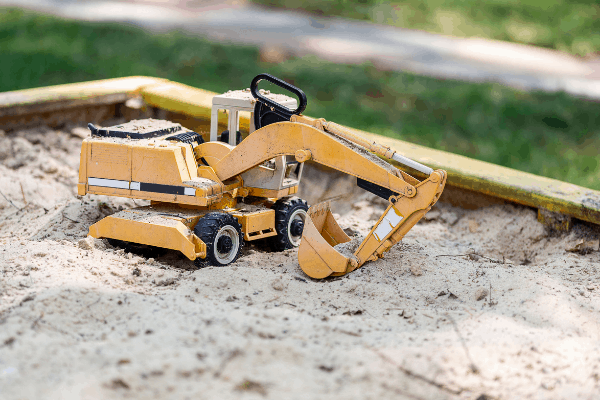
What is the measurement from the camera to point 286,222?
470cm

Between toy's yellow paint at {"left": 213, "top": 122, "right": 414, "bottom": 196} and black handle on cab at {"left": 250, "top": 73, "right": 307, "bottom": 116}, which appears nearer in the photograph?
toy's yellow paint at {"left": 213, "top": 122, "right": 414, "bottom": 196}

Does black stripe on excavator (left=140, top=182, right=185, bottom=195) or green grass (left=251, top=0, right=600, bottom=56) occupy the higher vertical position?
green grass (left=251, top=0, right=600, bottom=56)

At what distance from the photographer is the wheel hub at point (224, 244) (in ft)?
14.0

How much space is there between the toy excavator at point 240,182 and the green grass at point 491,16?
8.64m

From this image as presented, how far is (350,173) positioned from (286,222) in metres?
0.76

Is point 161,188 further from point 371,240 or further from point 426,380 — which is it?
point 426,380

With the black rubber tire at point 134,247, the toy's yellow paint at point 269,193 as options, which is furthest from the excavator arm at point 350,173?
the black rubber tire at point 134,247

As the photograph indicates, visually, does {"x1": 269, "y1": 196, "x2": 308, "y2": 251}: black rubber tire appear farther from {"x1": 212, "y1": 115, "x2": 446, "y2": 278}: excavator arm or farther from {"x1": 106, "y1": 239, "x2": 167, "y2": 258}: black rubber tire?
{"x1": 106, "y1": 239, "x2": 167, "y2": 258}: black rubber tire

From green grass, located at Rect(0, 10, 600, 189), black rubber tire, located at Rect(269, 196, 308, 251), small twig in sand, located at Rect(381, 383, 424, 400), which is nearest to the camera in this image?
small twig in sand, located at Rect(381, 383, 424, 400)

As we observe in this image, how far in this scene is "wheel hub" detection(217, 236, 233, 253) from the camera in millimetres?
4266

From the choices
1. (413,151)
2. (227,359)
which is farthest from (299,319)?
(413,151)

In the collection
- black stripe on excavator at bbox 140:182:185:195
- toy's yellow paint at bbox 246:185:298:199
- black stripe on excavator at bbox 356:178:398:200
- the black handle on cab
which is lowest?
toy's yellow paint at bbox 246:185:298:199

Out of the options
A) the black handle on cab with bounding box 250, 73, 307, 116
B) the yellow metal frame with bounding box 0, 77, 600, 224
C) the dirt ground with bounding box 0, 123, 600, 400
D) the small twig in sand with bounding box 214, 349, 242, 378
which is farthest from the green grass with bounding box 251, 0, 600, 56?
the small twig in sand with bounding box 214, 349, 242, 378

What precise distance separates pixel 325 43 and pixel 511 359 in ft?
28.9
